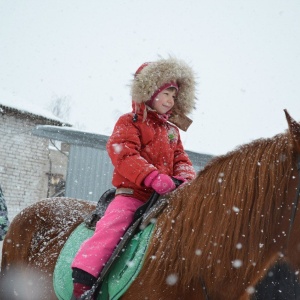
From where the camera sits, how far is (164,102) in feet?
8.35

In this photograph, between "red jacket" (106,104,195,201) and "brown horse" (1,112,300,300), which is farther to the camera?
"red jacket" (106,104,195,201)

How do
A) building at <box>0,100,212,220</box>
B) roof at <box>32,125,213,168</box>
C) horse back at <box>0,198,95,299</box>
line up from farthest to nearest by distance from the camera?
building at <box>0,100,212,220</box> → roof at <box>32,125,213,168</box> → horse back at <box>0,198,95,299</box>

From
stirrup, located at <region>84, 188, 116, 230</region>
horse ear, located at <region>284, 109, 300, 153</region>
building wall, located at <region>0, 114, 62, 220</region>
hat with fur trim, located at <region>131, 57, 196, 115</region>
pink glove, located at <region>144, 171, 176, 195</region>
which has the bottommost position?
building wall, located at <region>0, 114, 62, 220</region>

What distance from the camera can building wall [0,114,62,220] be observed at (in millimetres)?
14484

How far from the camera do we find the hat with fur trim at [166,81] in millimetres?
2473

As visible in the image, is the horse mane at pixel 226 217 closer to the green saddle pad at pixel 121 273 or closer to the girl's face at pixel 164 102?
the green saddle pad at pixel 121 273

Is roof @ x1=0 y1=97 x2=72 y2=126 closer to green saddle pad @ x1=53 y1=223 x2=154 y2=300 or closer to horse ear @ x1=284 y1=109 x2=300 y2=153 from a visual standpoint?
green saddle pad @ x1=53 y1=223 x2=154 y2=300

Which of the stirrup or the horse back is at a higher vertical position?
the stirrup

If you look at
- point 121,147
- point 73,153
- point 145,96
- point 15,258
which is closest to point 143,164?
point 121,147

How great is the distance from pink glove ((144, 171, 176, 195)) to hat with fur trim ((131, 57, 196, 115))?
598 mm

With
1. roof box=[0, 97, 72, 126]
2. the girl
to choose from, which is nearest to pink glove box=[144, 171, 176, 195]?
the girl

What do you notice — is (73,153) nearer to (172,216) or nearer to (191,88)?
(191,88)

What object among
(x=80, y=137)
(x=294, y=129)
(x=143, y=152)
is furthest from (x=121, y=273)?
(x=80, y=137)

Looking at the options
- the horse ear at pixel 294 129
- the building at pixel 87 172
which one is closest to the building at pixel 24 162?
the building at pixel 87 172
